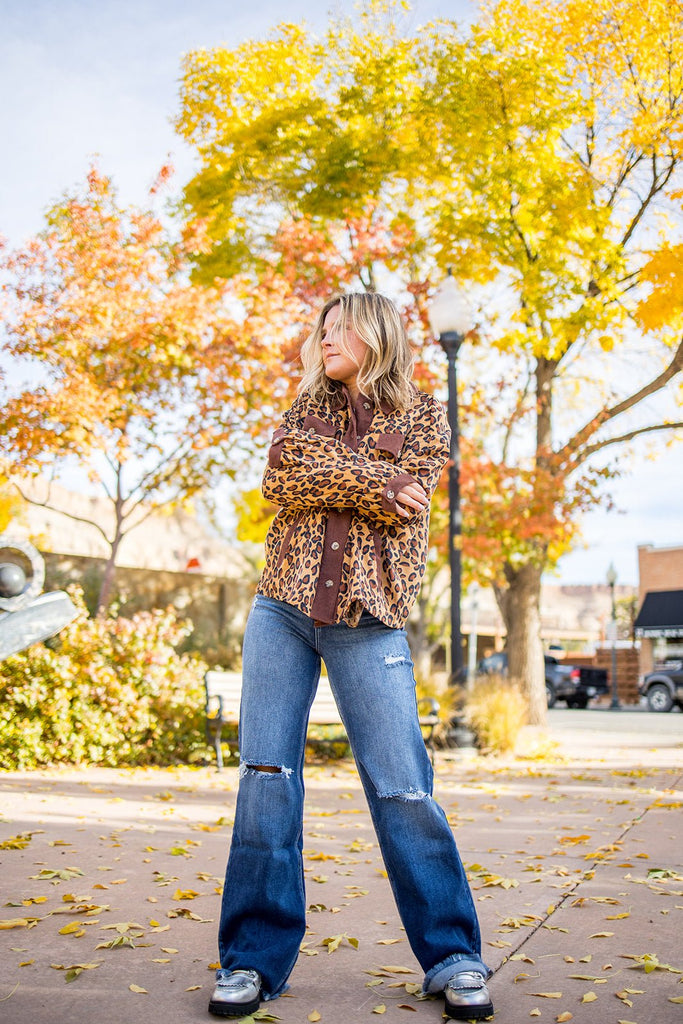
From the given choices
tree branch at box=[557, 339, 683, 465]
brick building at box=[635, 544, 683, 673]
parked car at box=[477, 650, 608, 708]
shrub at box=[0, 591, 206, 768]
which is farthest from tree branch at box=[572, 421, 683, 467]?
brick building at box=[635, 544, 683, 673]

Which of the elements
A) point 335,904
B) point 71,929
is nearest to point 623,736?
point 335,904

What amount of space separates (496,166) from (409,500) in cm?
841

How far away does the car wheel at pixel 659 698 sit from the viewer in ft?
68.4

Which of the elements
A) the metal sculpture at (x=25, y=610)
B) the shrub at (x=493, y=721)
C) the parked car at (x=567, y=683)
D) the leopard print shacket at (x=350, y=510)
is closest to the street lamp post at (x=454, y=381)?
the shrub at (x=493, y=721)

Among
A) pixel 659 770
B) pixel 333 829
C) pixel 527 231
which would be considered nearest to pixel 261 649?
pixel 333 829

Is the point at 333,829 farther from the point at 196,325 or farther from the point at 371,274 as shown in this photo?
the point at 371,274

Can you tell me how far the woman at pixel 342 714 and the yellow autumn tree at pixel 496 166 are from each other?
7019 mm

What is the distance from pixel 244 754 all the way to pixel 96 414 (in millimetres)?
7219

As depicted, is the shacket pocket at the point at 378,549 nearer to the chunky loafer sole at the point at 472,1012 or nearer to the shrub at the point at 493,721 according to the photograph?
the chunky loafer sole at the point at 472,1012

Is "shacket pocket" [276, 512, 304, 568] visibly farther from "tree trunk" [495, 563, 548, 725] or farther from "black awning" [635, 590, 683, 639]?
"black awning" [635, 590, 683, 639]

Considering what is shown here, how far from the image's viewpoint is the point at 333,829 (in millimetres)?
5059

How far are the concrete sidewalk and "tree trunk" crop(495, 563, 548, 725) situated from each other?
519 centimetres

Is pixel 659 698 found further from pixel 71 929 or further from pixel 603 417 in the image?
pixel 71 929

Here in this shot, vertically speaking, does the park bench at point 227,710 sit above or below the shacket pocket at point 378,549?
below
